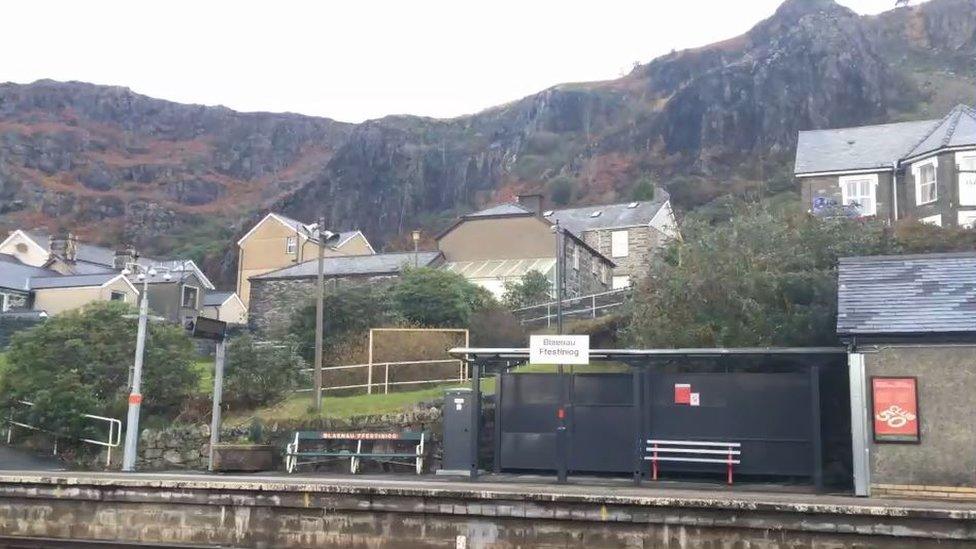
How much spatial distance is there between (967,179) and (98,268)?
216ft

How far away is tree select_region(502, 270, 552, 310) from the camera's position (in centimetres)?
4088

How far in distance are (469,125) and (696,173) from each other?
172ft

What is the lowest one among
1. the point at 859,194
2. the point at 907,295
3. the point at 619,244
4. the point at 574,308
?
the point at 907,295

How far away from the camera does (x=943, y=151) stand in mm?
36469

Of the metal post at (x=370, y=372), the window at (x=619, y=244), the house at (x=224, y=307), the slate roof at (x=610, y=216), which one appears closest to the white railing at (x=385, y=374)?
the metal post at (x=370, y=372)

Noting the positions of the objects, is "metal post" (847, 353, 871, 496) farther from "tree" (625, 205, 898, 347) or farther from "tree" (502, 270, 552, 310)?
"tree" (502, 270, 552, 310)

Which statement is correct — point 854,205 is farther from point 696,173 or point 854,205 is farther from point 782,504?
point 696,173

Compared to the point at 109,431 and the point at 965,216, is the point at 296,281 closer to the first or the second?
the point at 109,431

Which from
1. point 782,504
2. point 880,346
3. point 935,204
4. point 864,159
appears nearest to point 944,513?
point 782,504

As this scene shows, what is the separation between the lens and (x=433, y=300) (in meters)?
33.3

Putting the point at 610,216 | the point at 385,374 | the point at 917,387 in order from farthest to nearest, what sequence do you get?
the point at 610,216 → the point at 385,374 → the point at 917,387

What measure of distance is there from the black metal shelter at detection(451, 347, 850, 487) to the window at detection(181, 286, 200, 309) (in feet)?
145

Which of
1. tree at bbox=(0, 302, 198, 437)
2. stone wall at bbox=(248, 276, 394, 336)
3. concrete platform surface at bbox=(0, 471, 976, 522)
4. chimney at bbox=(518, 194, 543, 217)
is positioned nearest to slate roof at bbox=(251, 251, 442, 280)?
stone wall at bbox=(248, 276, 394, 336)

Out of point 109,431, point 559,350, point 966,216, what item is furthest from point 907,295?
point 966,216
